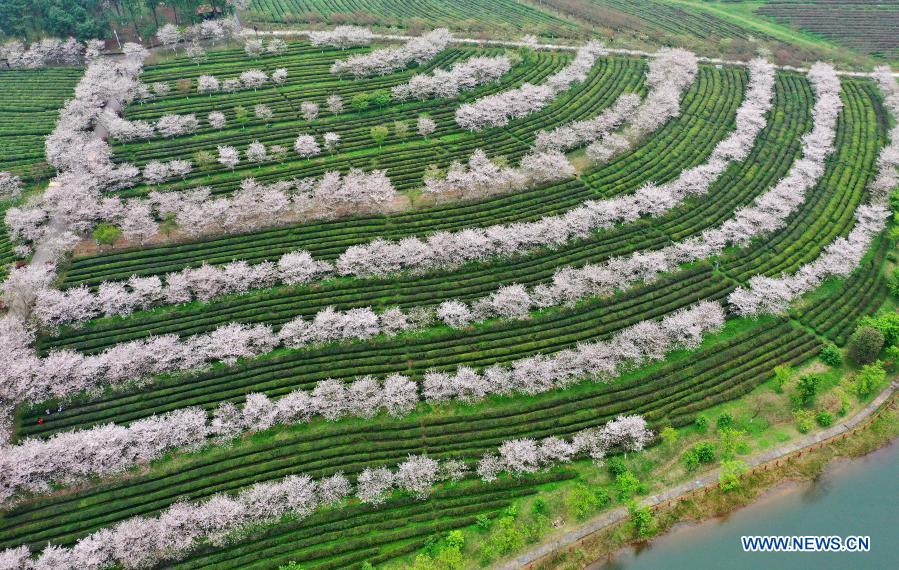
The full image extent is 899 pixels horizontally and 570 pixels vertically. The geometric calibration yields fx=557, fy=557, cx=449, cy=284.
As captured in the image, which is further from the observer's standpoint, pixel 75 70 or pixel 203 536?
pixel 75 70

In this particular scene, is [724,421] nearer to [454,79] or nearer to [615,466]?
[615,466]

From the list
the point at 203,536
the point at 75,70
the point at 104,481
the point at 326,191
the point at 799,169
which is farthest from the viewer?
the point at 75,70

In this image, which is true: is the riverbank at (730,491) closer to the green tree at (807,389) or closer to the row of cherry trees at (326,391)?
the green tree at (807,389)

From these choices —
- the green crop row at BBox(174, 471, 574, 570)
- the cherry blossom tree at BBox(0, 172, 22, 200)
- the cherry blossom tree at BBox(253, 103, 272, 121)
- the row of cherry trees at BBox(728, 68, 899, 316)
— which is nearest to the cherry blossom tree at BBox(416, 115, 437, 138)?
the cherry blossom tree at BBox(253, 103, 272, 121)

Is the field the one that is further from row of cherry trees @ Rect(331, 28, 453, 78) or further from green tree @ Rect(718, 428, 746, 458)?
green tree @ Rect(718, 428, 746, 458)

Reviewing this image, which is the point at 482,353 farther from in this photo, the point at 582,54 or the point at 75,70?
the point at 75,70

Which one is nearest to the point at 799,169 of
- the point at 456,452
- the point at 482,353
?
the point at 482,353

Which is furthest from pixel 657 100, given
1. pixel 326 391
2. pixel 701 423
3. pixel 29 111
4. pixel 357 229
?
pixel 29 111
